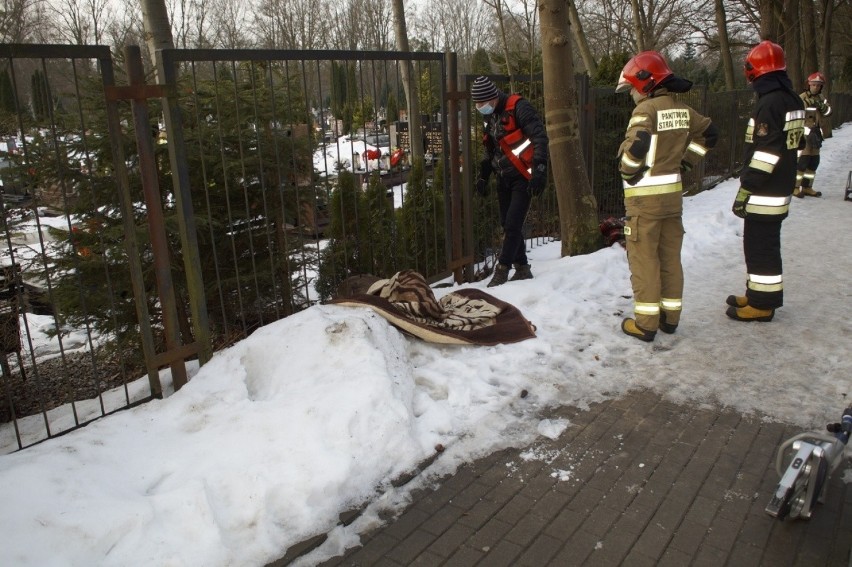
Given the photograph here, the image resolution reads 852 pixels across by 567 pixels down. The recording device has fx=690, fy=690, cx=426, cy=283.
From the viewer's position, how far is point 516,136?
6508 millimetres

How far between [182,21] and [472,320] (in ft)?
115

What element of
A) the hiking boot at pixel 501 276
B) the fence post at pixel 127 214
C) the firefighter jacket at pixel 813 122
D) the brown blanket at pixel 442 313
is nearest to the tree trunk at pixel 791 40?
the firefighter jacket at pixel 813 122

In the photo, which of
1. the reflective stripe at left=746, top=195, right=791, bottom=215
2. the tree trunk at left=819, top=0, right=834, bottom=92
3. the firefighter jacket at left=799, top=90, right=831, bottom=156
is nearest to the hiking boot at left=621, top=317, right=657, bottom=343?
the reflective stripe at left=746, top=195, right=791, bottom=215

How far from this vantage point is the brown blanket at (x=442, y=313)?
4992mm

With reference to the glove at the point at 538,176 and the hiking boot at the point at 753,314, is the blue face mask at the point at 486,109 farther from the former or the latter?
the hiking boot at the point at 753,314

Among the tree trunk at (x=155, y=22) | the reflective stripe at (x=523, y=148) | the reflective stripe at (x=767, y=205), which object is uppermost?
the tree trunk at (x=155, y=22)

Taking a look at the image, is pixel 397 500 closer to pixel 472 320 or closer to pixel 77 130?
pixel 472 320

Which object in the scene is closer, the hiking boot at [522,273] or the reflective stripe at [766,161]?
the reflective stripe at [766,161]

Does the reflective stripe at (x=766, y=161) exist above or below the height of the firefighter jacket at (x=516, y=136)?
below

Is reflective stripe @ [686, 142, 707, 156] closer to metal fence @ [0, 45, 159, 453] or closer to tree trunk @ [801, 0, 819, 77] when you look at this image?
metal fence @ [0, 45, 159, 453]

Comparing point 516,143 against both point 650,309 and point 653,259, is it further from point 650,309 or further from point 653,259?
point 650,309

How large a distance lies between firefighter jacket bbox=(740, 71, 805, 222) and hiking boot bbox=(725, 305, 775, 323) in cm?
76

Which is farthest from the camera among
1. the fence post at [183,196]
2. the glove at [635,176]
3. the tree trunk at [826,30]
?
the tree trunk at [826,30]

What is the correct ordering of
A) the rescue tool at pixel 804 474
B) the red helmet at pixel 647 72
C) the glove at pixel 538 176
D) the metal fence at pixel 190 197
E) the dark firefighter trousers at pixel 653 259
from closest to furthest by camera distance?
the rescue tool at pixel 804 474 < the metal fence at pixel 190 197 < the red helmet at pixel 647 72 < the dark firefighter trousers at pixel 653 259 < the glove at pixel 538 176
